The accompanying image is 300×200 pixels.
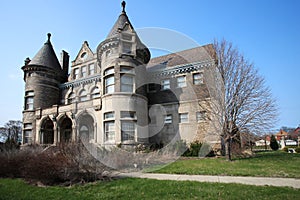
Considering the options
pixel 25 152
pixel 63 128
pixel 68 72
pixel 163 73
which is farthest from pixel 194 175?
pixel 68 72

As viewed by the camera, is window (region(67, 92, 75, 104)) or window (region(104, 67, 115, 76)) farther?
window (region(67, 92, 75, 104))

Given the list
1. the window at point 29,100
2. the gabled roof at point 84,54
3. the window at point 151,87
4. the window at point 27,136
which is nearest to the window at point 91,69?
the gabled roof at point 84,54

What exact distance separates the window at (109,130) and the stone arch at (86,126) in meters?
3.62

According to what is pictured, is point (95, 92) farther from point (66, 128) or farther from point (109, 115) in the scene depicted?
point (109, 115)

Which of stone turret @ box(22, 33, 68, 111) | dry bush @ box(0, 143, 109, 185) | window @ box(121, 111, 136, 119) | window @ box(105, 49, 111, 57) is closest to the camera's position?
dry bush @ box(0, 143, 109, 185)

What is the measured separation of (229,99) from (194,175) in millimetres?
7737

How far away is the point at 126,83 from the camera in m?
19.1

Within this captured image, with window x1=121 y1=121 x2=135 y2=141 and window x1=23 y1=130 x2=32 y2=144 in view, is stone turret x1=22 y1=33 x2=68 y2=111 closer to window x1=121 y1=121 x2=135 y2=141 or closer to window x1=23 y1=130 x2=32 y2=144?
window x1=23 y1=130 x2=32 y2=144

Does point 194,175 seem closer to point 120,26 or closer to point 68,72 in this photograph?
point 120,26

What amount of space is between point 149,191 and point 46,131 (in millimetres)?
22788

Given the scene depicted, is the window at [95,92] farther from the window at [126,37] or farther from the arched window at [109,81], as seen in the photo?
the window at [126,37]

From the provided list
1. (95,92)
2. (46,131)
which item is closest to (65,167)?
(95,92)

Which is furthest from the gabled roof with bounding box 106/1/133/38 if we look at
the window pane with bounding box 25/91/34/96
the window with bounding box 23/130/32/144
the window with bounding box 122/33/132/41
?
the window with bounding box 23/130/32/144

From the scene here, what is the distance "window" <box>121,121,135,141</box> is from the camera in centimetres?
1759
